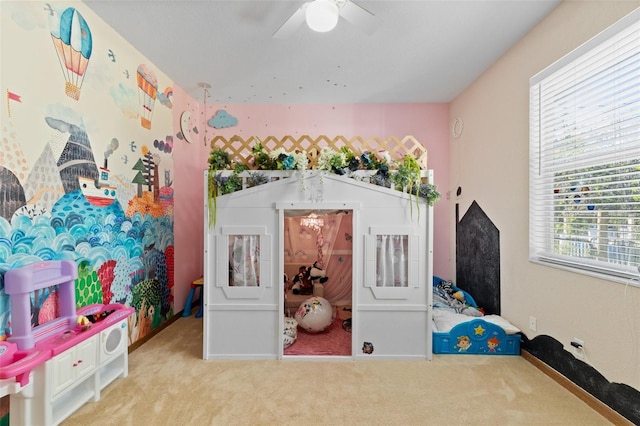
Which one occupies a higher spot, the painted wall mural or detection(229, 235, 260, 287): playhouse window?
the painted wall mural

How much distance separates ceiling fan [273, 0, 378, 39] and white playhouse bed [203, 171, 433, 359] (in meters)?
1.15

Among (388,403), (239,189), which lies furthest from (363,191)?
(388,403)

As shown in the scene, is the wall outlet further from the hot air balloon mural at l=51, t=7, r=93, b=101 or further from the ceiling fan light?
the hot air balloon mural at l=51, t=7, r=93, b=101

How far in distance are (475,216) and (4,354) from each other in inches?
159

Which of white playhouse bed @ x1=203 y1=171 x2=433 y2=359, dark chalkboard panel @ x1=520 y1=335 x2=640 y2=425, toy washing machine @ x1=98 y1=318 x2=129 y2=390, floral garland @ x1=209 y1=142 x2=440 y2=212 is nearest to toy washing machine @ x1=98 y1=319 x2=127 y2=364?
toy washing machine @ x1=98 y1=318 x2=129 y2=390

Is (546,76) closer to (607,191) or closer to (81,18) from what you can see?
(607,191)

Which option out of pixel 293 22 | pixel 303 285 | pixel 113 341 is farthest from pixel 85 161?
pixel 303 285

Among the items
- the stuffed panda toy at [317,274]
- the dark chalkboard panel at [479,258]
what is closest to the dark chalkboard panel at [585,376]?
the dark chalkboard panel at [479,258]

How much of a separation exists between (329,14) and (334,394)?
2545mm

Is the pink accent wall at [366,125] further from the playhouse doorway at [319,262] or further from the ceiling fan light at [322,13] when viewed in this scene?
the ceiling fan light at [322,13]

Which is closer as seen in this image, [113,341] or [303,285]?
[113,341]

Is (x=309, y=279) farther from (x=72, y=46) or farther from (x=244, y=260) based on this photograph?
(x=72, y=46)

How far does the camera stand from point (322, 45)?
2664 mm

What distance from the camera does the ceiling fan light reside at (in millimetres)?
1742
